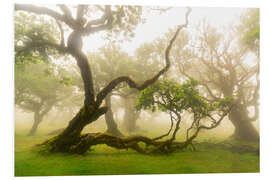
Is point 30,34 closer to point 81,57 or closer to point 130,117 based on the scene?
point 81,57

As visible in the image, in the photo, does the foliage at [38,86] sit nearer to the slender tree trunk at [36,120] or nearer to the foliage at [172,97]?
the slender tree trunk at [36,120]

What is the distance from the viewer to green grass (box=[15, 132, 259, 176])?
5961 millimetres

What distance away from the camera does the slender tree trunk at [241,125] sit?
345 inches

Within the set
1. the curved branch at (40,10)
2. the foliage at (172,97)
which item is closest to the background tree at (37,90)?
the curved branch at (40,10)

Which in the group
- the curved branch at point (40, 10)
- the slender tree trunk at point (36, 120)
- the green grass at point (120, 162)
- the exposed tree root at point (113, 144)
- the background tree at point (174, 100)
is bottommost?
the green grass at point (120, 162)

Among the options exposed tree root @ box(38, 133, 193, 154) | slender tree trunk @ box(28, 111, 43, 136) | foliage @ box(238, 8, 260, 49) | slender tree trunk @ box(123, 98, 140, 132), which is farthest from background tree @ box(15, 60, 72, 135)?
foliage @ box(238, 8, 260, 49)

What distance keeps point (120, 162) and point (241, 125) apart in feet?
25.8

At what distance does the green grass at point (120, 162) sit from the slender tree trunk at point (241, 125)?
1.76 m

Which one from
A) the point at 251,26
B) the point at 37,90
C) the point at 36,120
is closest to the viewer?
the point at 251,26

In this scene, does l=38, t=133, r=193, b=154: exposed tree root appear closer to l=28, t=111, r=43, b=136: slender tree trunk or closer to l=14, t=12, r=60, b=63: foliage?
l=28, t=111, r=43, b=136: slender tree trunk

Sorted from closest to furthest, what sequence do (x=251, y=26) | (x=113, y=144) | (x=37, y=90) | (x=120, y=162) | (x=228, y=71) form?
1. (x=120, y=162)
2. (x=113, y=144)
3. (x=251, y=26)
4. (x=228, y=71)
5. (x=37, y=90)

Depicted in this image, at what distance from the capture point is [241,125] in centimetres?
955

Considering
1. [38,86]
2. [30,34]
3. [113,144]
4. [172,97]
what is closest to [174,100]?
[172,97]

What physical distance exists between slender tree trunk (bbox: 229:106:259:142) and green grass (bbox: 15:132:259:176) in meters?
1.76
